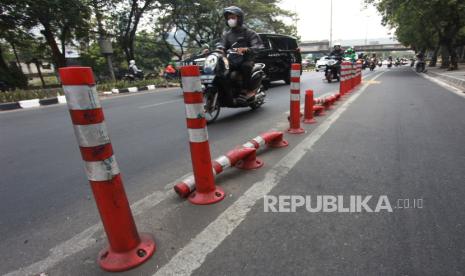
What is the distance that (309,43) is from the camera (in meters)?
83.4

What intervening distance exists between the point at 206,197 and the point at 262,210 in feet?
1.60

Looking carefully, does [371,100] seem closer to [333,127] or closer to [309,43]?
[333,127]

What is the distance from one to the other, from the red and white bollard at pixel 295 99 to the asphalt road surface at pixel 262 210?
0.83 ft

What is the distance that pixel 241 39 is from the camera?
5.69 meters

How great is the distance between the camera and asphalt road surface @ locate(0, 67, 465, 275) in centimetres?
163

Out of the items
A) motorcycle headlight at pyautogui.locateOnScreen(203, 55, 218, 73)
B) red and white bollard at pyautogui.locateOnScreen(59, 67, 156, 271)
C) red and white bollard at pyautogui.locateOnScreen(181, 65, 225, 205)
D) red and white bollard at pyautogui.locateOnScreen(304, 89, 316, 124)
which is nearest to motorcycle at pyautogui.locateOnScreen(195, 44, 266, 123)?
motorcycle headlight at pyautogui.locateOnScreen(203, 55, 218, 73)

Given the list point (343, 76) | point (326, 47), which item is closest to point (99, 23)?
point (343, 76)

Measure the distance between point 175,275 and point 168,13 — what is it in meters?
25.5

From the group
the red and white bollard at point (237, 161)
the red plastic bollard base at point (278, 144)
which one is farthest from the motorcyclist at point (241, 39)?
the red and white bollard at point (237, 161)

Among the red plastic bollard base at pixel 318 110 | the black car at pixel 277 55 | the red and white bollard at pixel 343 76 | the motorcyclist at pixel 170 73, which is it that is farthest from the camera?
the motorcyclist at pixel 170 73

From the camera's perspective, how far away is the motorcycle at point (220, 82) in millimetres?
4910

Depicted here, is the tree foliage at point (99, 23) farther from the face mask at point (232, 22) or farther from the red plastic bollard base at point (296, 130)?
the red plastic bollard base at point (296, 130)

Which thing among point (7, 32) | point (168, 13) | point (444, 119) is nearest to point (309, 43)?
point (168, 13)

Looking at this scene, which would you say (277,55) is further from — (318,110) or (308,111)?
(308,111)
